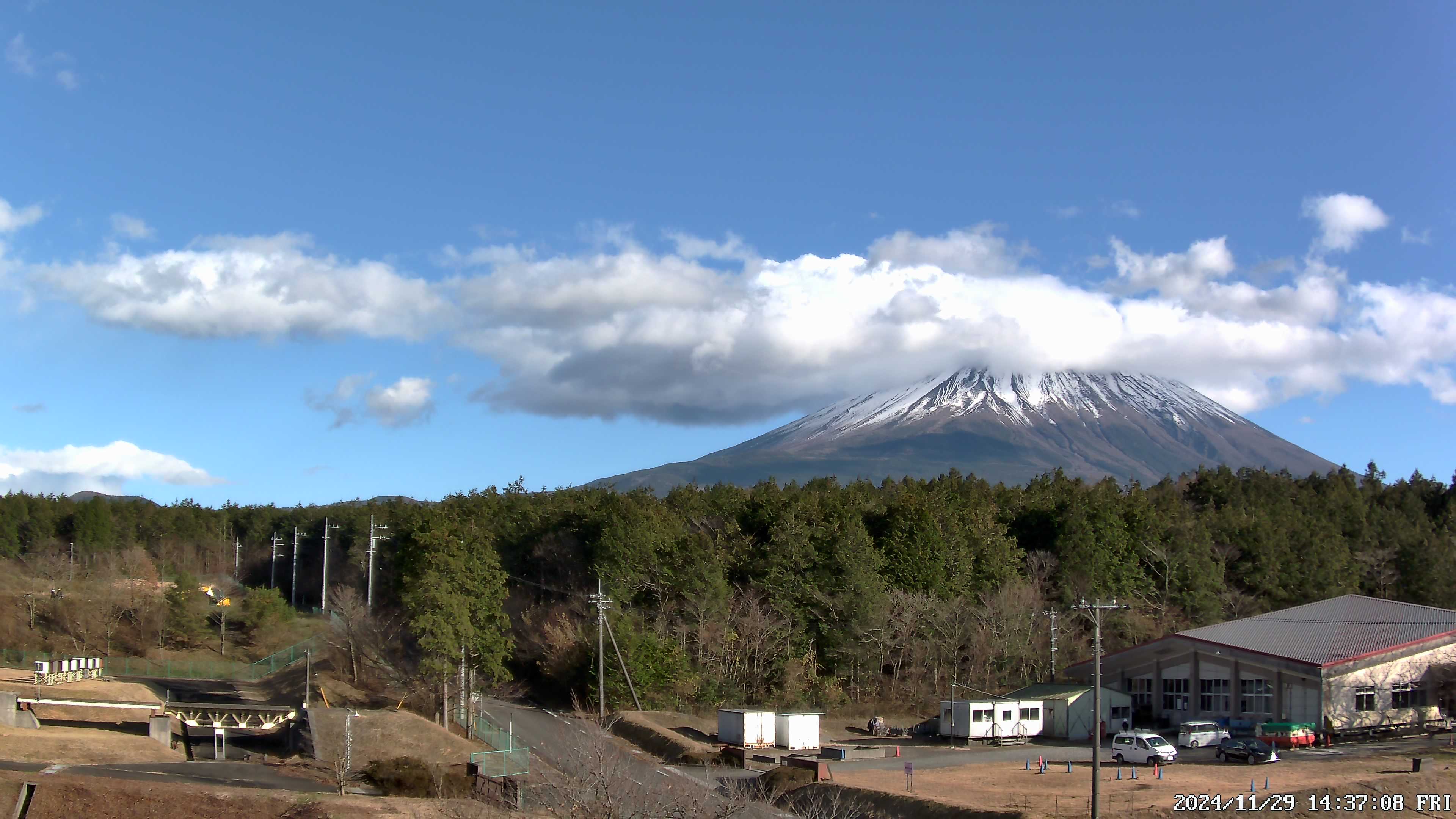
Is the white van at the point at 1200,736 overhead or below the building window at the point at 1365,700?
below

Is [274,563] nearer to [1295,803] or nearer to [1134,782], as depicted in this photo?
[1134,782]

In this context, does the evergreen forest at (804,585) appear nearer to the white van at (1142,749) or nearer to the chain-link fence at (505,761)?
the chain-link fence at (505,761)

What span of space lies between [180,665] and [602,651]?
4222 cm

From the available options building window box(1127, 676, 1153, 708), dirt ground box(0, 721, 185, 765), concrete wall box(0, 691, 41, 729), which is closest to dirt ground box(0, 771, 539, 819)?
dirt ground box(0, 721, 185, 765)

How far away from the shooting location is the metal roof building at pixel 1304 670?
5125cm

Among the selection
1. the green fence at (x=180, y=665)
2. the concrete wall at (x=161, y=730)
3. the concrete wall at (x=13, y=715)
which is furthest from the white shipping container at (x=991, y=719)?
the green fence at (x=180, y=665)

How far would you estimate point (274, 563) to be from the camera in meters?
116

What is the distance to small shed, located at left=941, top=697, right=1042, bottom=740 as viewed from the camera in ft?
173

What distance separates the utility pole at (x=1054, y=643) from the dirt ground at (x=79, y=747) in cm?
4185

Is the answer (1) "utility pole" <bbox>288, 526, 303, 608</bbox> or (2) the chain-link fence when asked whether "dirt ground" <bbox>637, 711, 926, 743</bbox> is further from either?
(1) "utility pole" <bbox>288, 526, 303, 608</bbox>

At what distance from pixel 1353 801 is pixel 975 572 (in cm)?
4037

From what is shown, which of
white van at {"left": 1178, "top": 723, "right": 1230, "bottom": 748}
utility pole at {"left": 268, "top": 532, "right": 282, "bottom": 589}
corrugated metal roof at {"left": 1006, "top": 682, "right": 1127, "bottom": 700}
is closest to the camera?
white van at {"left": 1178, "top": 723, "right": 1230, "bottom": 748}

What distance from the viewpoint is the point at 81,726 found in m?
51.8

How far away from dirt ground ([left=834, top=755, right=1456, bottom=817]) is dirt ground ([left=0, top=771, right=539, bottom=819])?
1319 centimetres
